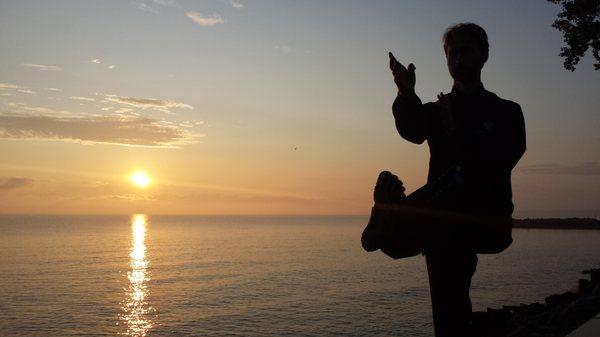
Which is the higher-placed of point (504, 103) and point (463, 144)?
point (504, 103)

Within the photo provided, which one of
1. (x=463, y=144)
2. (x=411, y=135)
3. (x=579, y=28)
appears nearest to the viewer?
(x=463, y=144)

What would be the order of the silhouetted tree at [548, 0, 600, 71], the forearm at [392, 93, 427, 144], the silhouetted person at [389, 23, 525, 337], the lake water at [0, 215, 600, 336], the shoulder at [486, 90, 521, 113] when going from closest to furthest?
the silhouetted person at [389, 23, 525, 337]
the forearm at [392, 93, 427, 144]
the shoulder at [486, 90, 521, 113]
the silhouetted tree at [548, 0, 600, 71]
the lake water at [0, 215, 600, 336]

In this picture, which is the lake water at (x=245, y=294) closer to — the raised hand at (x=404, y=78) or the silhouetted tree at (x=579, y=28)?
the silhouetted tree at (x=579, y=28)

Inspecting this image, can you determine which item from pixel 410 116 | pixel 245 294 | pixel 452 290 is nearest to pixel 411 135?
pixel 410 116

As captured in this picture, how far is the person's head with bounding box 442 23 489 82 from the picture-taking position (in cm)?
280

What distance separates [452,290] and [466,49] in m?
1.42

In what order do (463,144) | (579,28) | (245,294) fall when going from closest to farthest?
(463,144), (579,28), (245,294)

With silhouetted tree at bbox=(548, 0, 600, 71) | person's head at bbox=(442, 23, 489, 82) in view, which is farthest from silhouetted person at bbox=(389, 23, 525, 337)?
silhouetted tree at bbox=(548, 0, 600, 71)

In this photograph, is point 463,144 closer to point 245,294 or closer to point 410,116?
point 410,116

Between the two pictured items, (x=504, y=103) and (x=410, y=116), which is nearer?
(x=410, y=116)

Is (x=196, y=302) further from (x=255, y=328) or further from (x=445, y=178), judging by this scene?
(x=445, y=178)

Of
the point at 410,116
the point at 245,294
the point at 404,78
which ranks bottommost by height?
the point at 245,294

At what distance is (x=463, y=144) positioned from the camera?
273 cm

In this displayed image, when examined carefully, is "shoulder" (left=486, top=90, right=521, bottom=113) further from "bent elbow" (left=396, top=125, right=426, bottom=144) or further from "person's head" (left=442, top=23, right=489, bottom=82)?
"bent elbow" (left=396, top=125, right=426, bottom=144)
